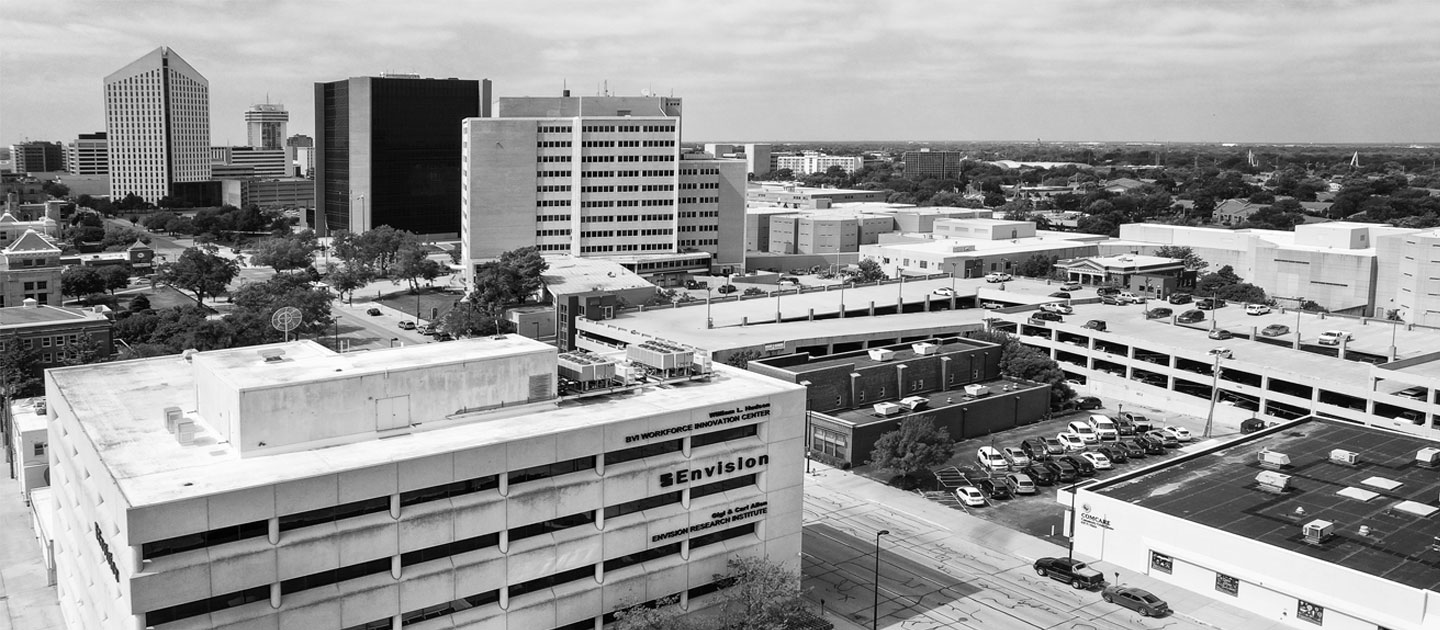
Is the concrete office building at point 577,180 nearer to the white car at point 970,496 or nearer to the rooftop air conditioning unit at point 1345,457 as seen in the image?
the white car at point 970,496

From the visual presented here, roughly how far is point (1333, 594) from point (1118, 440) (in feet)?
104

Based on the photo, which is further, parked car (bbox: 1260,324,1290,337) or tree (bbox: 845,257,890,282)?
tree (bbox: 845,257,890,282)

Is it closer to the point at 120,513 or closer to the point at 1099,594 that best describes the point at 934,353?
the point at 1099,594

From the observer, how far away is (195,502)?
36406 millimetres

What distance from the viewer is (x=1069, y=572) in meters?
57.8

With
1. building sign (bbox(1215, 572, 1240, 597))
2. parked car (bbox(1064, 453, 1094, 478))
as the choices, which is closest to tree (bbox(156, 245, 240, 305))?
parked car (bbox(1064, 453, 1094, 478))

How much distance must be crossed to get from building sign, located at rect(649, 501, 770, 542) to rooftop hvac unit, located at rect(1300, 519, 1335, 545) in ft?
86.2

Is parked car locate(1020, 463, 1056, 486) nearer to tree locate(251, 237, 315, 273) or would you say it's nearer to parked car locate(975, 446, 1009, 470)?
parked car locate(975, 446, 1009, 470)

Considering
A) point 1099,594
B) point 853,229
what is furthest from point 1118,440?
point 853,229

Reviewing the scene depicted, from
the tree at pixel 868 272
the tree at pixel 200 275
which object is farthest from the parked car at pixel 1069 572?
the tree at pixel 200 275

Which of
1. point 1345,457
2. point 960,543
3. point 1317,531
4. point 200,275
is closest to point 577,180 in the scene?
point 200,275

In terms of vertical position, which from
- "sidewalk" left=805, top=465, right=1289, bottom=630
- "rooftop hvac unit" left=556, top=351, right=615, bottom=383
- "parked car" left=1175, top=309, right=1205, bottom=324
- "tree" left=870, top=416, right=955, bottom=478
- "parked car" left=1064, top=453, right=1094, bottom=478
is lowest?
"sidewalk" left=805, top=465, right=1289, bottom=630

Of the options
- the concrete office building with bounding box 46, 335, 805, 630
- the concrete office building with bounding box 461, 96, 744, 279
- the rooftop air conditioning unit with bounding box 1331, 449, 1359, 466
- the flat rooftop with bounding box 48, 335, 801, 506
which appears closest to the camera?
the concrete office building with bounding box 46, 335, 805, 630

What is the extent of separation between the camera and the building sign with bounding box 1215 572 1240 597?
55250mm
